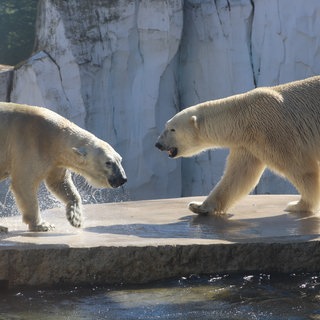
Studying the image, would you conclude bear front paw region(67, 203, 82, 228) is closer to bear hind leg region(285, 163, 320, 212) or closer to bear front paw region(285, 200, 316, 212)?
bear hind leg region(285, 163, 320, 212)

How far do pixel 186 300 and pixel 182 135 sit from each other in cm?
279


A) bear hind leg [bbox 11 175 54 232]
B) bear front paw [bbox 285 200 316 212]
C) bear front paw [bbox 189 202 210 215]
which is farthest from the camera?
bear front paw [bbox 189 202 210 215]

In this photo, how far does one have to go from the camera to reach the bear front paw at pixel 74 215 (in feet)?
17.8

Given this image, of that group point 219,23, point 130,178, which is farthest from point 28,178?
point 219,23

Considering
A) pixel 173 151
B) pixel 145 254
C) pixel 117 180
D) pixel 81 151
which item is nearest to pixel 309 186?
pixel 173 151

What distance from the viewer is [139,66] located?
488 inches

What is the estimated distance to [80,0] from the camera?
12141mm

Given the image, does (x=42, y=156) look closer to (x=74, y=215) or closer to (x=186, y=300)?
(x=74, y=215)

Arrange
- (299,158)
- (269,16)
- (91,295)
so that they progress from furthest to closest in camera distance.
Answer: (269,16) → (299,158) → (91,295)

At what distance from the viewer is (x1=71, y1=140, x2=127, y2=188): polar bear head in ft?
17.6

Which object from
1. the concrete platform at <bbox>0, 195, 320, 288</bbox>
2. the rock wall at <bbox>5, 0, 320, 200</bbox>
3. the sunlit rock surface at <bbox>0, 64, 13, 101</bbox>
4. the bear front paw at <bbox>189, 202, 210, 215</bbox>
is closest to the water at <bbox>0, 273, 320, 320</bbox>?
the concrete platform at <bbox>0, 195, 320, 288</bbox>

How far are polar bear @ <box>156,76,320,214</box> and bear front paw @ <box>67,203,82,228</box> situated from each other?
1309mm

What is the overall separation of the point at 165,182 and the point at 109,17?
2.87 meters

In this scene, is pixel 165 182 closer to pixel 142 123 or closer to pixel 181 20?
pixel 142 123
